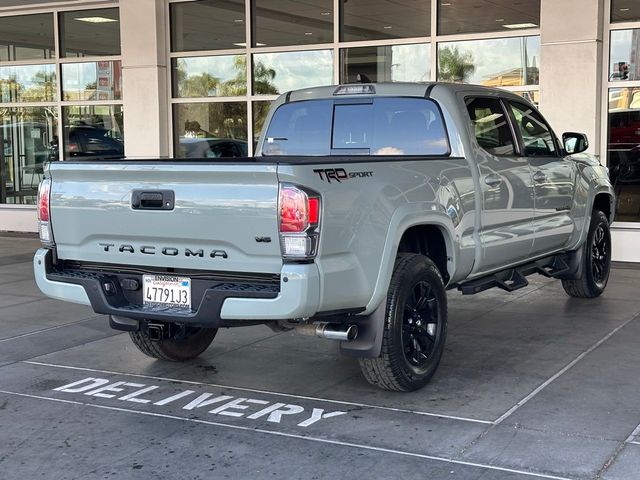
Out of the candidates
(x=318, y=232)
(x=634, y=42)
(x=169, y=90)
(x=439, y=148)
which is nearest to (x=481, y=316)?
(x=439, y=148)

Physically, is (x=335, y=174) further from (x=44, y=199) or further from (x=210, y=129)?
(x=210, y=129)

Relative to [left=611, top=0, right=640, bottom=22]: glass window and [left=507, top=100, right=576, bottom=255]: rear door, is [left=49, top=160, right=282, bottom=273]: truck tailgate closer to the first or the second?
[left=507, top=100, right=576, bottom=255]: rear door

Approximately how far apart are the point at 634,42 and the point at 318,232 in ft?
25.4

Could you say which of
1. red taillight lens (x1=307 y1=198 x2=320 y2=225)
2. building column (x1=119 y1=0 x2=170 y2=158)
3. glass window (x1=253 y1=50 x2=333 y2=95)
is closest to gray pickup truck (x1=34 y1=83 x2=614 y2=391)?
red taillight lens (x1=307 y1=198 x2=320 y2=225)

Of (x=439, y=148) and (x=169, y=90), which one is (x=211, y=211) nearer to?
(x=439, y=148)

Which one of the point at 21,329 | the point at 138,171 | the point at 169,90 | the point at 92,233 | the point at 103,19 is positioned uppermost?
the point at 103,19

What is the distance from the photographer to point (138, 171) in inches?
204

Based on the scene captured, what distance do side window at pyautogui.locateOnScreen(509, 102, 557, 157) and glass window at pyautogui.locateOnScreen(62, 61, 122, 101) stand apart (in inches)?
346

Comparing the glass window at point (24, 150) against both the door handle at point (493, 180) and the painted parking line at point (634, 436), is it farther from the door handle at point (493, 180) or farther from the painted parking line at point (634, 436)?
the painted parking line at point (634, 436)

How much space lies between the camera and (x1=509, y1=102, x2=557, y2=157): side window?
24.1ft

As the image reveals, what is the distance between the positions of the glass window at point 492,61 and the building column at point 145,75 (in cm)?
455

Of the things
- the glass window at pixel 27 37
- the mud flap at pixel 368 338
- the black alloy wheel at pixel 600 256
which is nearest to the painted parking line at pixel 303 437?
the mud flap at pixel 368 338

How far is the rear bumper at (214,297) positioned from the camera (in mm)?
4715

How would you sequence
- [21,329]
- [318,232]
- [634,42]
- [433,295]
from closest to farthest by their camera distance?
[318,232]
[433,295]
[21,329]
[634,42]
